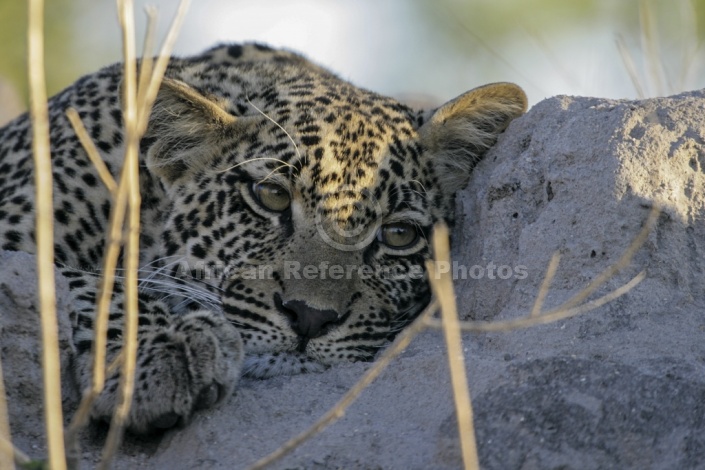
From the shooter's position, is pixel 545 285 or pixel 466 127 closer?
pixel 545 285

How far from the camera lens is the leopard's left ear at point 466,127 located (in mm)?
6352

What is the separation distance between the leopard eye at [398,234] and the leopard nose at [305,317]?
2.64ft

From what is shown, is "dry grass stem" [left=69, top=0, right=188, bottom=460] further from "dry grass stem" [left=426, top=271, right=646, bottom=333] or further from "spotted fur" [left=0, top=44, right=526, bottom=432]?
"spotted fur" [left=0, top=44, right=526, bottom=432]

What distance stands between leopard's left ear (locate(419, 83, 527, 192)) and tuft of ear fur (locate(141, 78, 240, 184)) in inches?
48.4

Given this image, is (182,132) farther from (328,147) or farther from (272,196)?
(328,147)

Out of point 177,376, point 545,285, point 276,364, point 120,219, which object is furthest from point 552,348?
point 120,219

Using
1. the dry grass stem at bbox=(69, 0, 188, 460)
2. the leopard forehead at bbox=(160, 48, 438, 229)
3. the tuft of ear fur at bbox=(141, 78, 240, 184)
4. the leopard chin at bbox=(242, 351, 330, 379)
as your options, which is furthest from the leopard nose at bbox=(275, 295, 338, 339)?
the dry grass stem at bbox=(69, 0, 188, 460)

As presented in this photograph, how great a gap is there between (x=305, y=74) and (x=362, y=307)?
2.21m

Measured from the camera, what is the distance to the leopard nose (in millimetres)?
5316

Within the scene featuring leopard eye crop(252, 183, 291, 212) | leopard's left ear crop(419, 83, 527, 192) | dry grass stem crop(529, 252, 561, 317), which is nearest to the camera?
dry grass stem crop(529, 252, 561, 317)

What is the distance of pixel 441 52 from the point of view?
18.7 meters

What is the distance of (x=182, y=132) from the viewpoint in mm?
6207

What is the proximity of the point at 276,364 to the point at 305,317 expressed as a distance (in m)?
0.28

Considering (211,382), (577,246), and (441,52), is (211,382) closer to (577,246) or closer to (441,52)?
(577,246)
